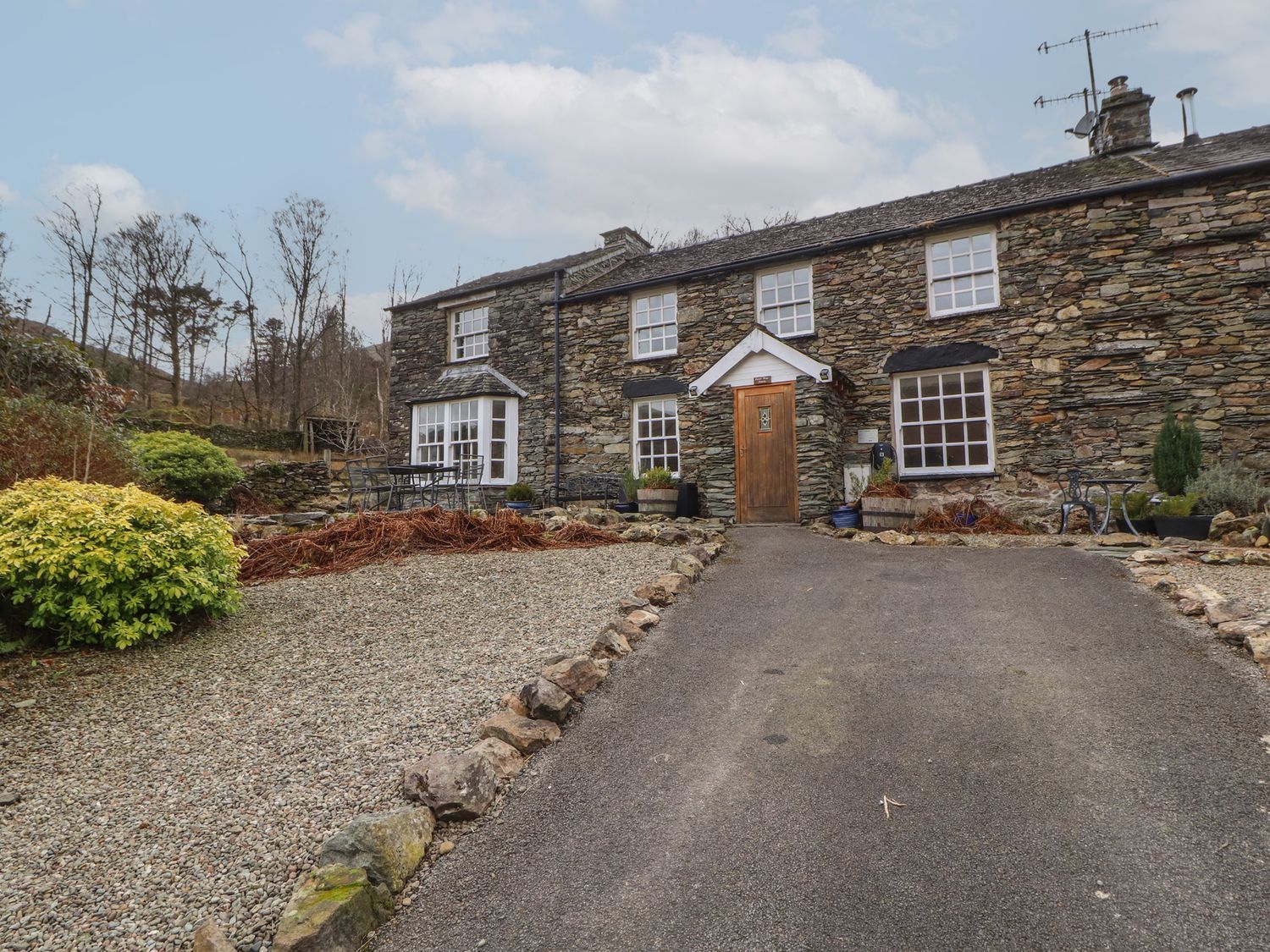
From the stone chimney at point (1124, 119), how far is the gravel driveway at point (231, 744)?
13.6 m

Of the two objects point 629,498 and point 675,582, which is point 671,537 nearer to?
point 675,582

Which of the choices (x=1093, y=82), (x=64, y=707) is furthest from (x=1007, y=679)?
(x=1093, y=82)

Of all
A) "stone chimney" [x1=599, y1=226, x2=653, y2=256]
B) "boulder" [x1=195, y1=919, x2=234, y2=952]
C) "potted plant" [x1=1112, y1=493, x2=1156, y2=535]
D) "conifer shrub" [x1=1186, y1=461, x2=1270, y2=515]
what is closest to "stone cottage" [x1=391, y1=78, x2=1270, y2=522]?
"potted plant" [x1=1112, y1=493, x2=1156, y2=535]

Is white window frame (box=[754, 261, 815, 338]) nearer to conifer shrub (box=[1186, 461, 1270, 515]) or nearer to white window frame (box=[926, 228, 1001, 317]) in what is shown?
white window frame (box=[926, 228, 1001, 317])

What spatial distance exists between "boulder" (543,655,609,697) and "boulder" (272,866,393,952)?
1483 millimetres

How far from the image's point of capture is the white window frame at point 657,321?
13.4 metres

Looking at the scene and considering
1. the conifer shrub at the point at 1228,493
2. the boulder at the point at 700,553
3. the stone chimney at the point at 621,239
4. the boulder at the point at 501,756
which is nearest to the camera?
the boulder at the point at 501,756

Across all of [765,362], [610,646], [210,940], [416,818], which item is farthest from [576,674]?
[765,362]

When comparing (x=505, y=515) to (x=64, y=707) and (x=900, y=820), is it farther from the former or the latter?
(x=900, y=820)

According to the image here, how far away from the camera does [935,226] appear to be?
36.3 ft

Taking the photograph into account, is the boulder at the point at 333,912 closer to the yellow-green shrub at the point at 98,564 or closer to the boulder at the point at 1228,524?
the yellow-green shrub at the point at 98,564

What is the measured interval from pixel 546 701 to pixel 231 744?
1.50 meters

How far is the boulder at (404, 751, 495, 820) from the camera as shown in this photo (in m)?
2.52

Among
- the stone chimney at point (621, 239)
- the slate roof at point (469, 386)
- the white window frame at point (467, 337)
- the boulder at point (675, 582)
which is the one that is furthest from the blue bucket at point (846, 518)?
the stone chimney at point (621, 239)
